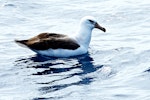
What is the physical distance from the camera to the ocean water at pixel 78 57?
12.2m

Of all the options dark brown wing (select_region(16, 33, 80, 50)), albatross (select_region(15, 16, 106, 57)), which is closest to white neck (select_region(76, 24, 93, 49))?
albatross (select_region(15, 16, 106, 57))

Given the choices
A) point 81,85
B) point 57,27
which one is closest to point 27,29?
point 57,27

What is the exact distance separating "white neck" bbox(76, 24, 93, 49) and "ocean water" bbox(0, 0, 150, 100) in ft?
0.98

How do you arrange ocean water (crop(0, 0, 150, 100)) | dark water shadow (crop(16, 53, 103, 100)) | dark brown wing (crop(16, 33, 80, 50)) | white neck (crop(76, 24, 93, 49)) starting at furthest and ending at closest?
1. white neck (crop(76, 24, 93, 49))
2. dark brown wing (crop(16, 33, 80, 50))
3. dark water shadow (crop(16, 53, 103, 100))
4. ocean water (crop(0, 0, 150, 100))

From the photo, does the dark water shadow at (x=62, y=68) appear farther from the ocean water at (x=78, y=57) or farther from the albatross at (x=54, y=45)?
the albatross at (x=54, y=45)

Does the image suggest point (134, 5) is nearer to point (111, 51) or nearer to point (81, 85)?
point (111, 51)

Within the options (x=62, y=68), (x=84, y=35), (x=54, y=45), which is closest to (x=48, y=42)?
Answer: (x=54, y=45)

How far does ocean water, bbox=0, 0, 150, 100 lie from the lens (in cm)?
1216

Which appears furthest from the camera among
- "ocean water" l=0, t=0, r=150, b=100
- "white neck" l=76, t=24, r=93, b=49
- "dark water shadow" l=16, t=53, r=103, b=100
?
"white neck" l=76, t=24, r=93, b=49

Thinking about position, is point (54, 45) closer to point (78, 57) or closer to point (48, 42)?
point (48, 42)

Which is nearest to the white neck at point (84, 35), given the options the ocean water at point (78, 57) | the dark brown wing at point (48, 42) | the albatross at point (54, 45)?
the albatross at point (54, 45)

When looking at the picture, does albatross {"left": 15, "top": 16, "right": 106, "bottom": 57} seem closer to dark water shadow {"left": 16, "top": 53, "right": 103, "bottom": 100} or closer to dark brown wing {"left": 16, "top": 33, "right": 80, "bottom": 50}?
dark brown wing {"left": 16, "top": 33, "right": 80, "bottom": 50}

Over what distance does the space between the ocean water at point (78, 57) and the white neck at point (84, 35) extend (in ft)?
0.98

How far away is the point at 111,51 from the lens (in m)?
15.2
